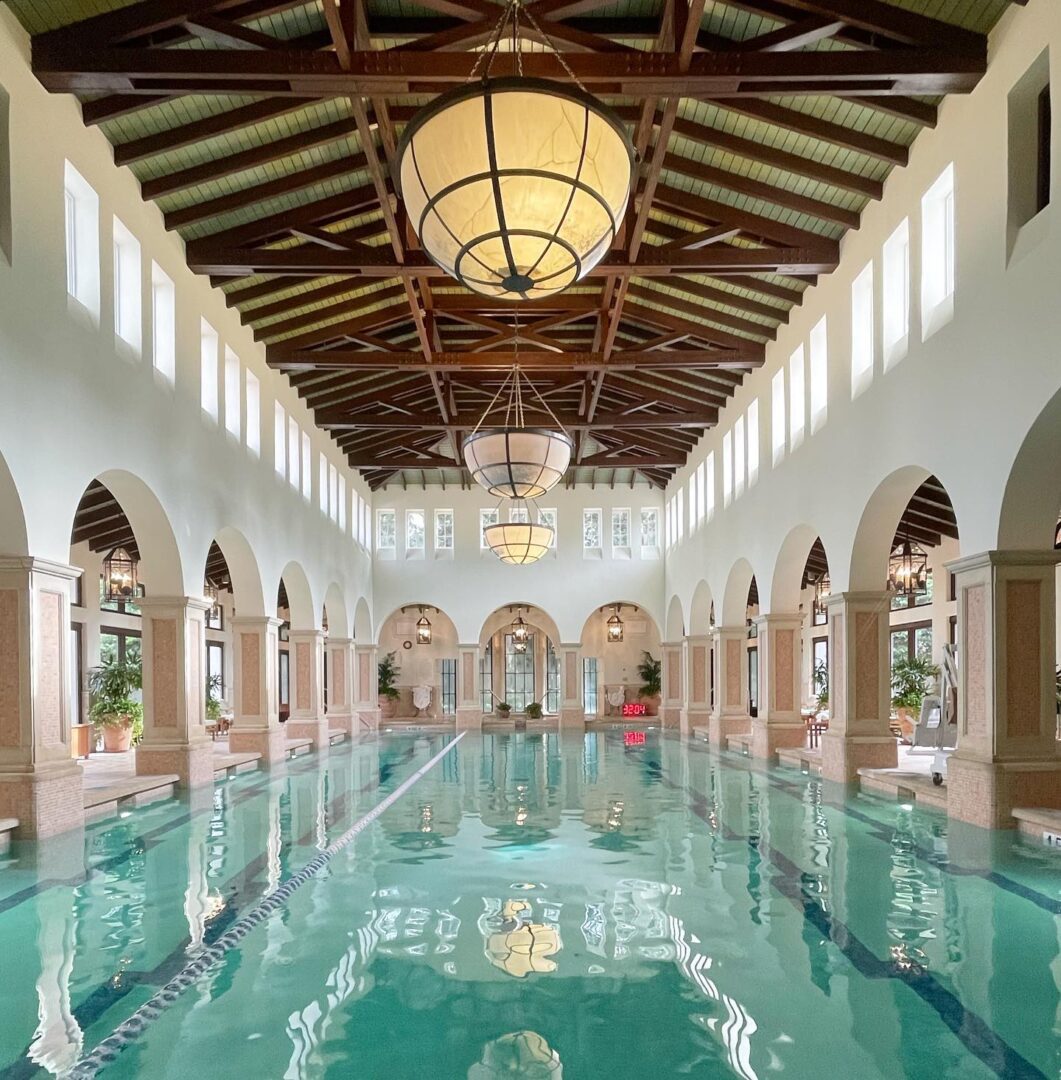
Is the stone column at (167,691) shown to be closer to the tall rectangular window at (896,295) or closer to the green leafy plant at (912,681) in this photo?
the tall rectangular window at (896,295)

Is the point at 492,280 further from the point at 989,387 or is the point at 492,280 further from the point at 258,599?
the point at 258,599

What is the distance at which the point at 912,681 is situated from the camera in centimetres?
2539

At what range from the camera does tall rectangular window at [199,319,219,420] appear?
1778 centimetres

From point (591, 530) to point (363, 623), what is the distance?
8.59 metres

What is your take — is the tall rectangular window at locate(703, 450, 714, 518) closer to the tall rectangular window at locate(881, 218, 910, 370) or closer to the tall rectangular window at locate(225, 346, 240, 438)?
the tall rectangular window at locate(881, 218, 910, 370)

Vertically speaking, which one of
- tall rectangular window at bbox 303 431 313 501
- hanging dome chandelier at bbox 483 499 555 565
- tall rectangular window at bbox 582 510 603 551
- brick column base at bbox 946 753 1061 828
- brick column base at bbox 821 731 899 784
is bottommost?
brick column base at bbox 821 731 899 784

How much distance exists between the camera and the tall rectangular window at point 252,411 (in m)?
20.3

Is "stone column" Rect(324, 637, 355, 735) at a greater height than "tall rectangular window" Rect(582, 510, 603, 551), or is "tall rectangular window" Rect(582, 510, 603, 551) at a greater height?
"tall rectangular window" Rect(582, 510, 603, 551)

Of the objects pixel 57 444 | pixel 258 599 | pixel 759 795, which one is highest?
pixel 57 444

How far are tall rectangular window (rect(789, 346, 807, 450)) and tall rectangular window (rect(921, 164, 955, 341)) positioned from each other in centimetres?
557

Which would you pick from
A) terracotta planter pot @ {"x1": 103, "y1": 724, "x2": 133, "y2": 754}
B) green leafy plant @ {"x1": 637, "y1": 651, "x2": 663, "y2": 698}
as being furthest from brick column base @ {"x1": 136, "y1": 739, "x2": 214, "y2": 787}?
green leafy plant @ {"x1": 637, "y1": 651, "x2": 663, "y2": 698}

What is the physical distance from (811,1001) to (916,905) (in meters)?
2.86


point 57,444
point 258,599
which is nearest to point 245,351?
point 258,599

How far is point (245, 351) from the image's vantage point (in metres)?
20.0
